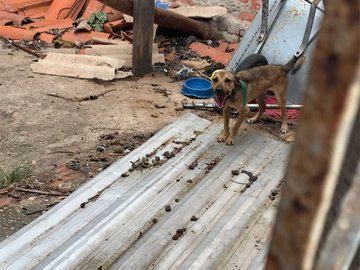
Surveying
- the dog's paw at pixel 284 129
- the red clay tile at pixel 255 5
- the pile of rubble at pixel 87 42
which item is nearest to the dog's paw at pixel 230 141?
the dog's paw at pixel 284 129

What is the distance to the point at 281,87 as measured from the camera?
518cm

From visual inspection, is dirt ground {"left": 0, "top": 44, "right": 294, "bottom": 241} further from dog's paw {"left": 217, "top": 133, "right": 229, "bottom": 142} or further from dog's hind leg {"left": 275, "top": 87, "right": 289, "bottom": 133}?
dog's paw {"left": 217, "top": 133, "right": 229, "bottom": 142}

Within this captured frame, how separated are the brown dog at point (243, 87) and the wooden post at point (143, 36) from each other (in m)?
1.95

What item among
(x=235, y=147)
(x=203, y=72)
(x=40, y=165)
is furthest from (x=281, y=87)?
(x=40, y=165)

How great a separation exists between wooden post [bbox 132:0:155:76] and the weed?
2.61 m

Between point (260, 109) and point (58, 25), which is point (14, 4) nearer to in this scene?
point (58, 25)

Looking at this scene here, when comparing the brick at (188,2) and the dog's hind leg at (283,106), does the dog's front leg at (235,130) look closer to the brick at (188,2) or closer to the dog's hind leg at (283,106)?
the dog's hind leg at (283,106)

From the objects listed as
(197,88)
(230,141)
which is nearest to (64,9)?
(197,88)

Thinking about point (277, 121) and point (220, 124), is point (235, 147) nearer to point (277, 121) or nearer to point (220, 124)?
point (220, 124)

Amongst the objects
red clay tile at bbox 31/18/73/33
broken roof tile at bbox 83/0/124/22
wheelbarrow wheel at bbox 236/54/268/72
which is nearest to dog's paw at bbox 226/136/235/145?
wheelbarrow wheel at bbox 236/54/268/72

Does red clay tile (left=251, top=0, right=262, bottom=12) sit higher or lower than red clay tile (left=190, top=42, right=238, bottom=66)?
higher

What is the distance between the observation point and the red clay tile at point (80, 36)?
7.85 metres

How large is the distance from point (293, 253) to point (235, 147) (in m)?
3.98

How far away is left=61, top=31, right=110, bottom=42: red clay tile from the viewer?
785 cm
